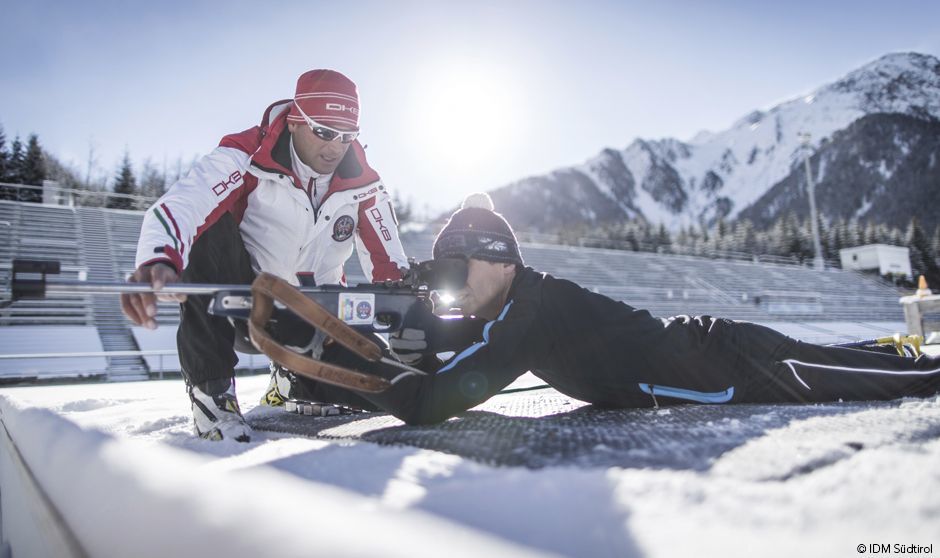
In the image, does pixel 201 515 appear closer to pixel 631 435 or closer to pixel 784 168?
pixel 631 435

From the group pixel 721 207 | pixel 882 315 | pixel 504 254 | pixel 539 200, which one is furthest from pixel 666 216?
pixel 504 254

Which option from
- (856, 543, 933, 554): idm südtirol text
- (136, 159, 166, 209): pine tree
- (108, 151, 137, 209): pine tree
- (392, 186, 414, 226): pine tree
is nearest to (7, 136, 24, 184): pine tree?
(108, 151, 137, 209): pine tree

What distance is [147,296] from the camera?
1188mm

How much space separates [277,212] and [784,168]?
123m

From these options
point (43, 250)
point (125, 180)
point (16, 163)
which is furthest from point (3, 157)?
point (43, 250)

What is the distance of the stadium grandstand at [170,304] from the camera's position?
33.4 feet

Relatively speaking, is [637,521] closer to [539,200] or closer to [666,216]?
[539,200]

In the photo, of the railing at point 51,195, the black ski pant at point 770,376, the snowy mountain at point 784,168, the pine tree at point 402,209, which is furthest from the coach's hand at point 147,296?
the snowy mountain at point 784,168

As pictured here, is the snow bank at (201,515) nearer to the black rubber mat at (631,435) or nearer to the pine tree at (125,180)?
the black rubber mat at (631,435)

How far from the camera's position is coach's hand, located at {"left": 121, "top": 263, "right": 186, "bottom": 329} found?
1.18m

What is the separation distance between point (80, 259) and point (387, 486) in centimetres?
1751

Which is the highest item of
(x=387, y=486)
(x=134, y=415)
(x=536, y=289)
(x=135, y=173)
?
(x=135, y=173)

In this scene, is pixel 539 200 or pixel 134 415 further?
pixel 539 200

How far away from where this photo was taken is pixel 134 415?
194 centimetres
